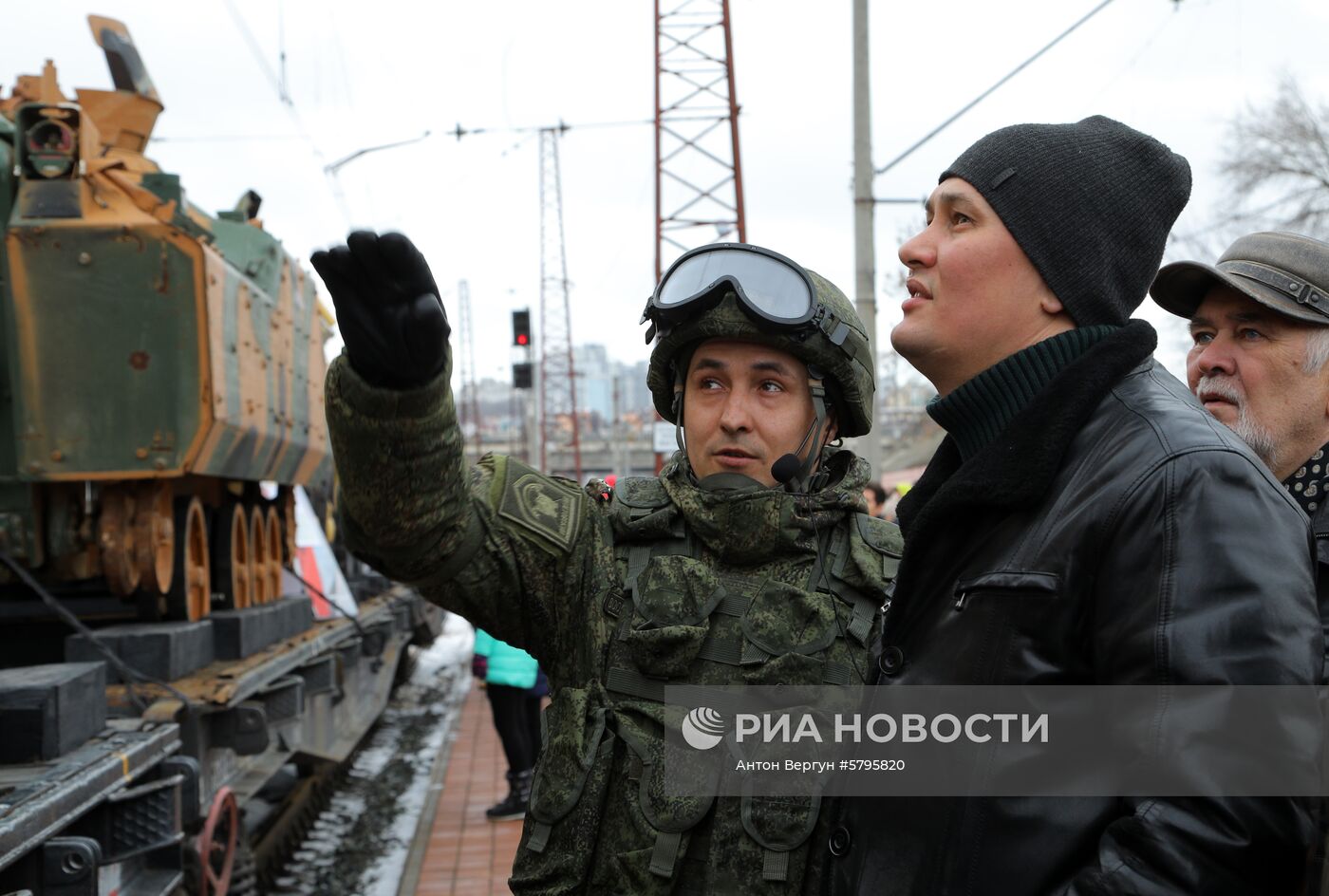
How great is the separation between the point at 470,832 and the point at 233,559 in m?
2.16

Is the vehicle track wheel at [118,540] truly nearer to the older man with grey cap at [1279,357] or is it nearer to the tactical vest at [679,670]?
the tactical vest at [679,670]

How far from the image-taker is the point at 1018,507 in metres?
1.72

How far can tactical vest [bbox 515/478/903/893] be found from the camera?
93.8 inches

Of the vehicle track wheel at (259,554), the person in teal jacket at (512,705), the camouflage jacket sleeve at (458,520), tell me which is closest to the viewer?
the camouflage jacket sleeve at (458,520)

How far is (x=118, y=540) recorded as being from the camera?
636 centimetres

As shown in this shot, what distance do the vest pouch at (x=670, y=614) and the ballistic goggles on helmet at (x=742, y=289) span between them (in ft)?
1.78

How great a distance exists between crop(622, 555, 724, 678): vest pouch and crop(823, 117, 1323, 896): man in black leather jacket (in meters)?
0.51

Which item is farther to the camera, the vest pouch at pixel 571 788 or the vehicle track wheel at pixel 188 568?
the vehicle track wheel at pixel 188 568

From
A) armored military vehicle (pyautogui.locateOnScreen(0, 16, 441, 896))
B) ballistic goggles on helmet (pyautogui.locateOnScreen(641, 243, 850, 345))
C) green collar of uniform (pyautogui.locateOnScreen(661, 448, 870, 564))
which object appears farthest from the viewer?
armored military vehicle (pyautogui.locateOnScreen(0, 16, 441, 896))

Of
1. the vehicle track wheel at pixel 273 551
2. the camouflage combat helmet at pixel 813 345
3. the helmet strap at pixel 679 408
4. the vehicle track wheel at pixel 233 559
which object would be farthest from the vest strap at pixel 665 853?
the vehicle track wheel at pixel 273 551

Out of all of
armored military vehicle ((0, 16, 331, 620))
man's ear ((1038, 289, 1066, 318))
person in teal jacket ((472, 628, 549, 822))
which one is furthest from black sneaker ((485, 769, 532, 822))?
man's ear ((1038, 289, 1066, 318))

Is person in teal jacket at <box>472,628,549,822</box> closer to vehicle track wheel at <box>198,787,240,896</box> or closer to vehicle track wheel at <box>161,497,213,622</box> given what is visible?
vehicle track wheel at <box>161,497,213,622</box>

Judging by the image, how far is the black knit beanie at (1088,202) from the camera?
1.84 metres

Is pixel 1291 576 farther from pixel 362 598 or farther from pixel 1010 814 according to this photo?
pixel 362 598
